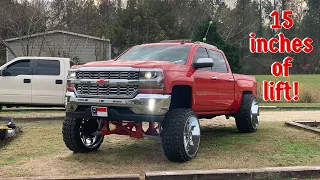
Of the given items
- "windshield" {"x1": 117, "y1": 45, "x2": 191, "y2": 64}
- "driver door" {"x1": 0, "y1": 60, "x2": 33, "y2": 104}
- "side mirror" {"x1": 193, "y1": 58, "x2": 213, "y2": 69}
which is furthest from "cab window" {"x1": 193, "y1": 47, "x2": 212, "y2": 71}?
"driver door" {"x1": 0, "y1": 60, "x2": 33, "y2": 104}

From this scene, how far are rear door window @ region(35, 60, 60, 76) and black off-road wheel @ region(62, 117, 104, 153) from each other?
5.54 m

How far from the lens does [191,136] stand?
6.97m

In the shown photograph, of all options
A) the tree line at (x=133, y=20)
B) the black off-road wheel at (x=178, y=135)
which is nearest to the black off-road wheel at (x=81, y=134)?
the black off-road wheel at (x=178, y=135)

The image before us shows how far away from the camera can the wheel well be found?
7.17 metres

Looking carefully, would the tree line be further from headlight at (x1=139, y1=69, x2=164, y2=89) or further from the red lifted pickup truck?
headlight at (x1=139, y1=69, x2=164, y2=89)

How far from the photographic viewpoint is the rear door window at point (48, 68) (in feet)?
42.8

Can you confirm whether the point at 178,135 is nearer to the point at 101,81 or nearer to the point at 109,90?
the point at 109,90

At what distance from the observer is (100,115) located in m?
6.62

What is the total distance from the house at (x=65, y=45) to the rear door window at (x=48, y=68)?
1415 centimetres

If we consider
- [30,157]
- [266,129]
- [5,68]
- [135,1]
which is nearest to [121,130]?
[30,157]

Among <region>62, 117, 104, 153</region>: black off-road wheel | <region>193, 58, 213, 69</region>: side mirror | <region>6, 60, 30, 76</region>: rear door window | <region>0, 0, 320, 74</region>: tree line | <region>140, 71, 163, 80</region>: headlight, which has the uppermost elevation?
<region>0, 0, 320, 74</region>: tree line

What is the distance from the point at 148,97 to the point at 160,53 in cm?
177

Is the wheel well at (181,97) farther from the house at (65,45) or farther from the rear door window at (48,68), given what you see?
the house at (65,45)

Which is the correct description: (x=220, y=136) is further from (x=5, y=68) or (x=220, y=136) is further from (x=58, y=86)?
(x=5, y=68)
